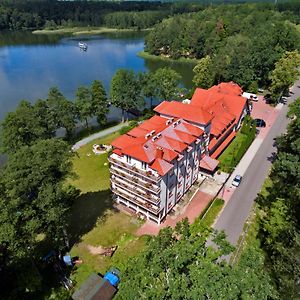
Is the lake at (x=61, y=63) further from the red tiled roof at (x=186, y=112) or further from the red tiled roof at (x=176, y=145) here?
the red tiled roof at (x=176, y=145)

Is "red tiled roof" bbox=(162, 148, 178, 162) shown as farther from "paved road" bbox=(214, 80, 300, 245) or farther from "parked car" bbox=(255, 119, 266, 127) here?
"parked car" bbox=(255, 119, 266, 127)

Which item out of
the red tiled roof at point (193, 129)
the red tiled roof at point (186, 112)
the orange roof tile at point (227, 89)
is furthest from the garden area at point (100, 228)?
the orange roof tile at point (227, 89)

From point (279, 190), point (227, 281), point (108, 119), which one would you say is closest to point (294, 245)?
point (227, 281)

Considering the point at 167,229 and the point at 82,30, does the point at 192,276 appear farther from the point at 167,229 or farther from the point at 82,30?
the point at 82,30

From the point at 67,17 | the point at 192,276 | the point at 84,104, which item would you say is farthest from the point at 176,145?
the point at 67,17

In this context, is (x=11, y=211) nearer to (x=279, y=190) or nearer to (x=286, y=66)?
(x=279, y=190)
